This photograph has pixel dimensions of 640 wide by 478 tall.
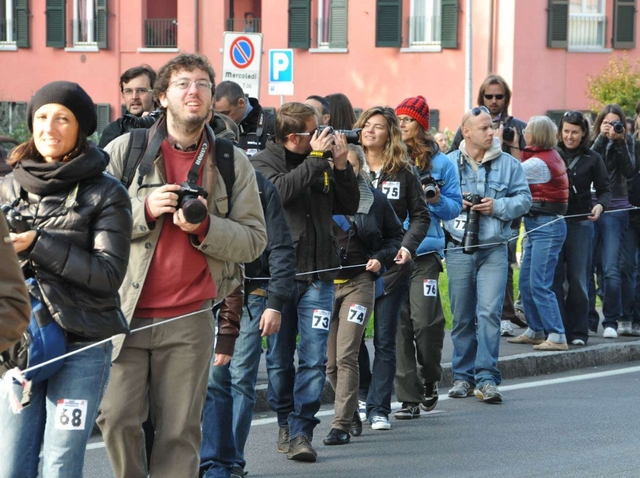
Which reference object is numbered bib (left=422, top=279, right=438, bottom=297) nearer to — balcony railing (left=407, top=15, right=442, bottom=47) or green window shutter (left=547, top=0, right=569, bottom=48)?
green window shutter (left=547, top=0, right=569, bottom=48)

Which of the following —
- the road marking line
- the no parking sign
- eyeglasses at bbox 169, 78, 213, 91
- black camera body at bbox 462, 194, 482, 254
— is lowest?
the road marking line

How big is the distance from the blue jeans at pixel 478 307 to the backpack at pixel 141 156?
14.2ft

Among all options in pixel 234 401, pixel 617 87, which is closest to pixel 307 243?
pixel 234 401

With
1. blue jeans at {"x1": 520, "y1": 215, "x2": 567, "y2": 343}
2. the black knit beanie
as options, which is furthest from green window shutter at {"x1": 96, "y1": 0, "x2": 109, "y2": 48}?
the black knit beanie

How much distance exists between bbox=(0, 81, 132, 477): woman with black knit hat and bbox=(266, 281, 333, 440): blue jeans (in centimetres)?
269

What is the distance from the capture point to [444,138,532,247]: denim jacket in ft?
32.2

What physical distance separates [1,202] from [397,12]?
106 feet

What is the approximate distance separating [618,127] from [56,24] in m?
29.9

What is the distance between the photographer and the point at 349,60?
37.6 meters

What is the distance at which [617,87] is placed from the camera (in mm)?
33469

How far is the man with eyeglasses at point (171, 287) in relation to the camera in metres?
5.44

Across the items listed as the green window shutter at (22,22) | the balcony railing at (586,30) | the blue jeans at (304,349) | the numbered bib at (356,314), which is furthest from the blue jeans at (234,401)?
the green window shutter at (22,22)

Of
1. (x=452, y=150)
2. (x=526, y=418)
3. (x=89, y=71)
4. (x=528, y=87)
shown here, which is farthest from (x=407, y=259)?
(x=89, y=71)

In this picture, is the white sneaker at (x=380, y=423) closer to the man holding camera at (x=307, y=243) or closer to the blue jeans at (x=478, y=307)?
the man holding camera at (x=307, y=243)
